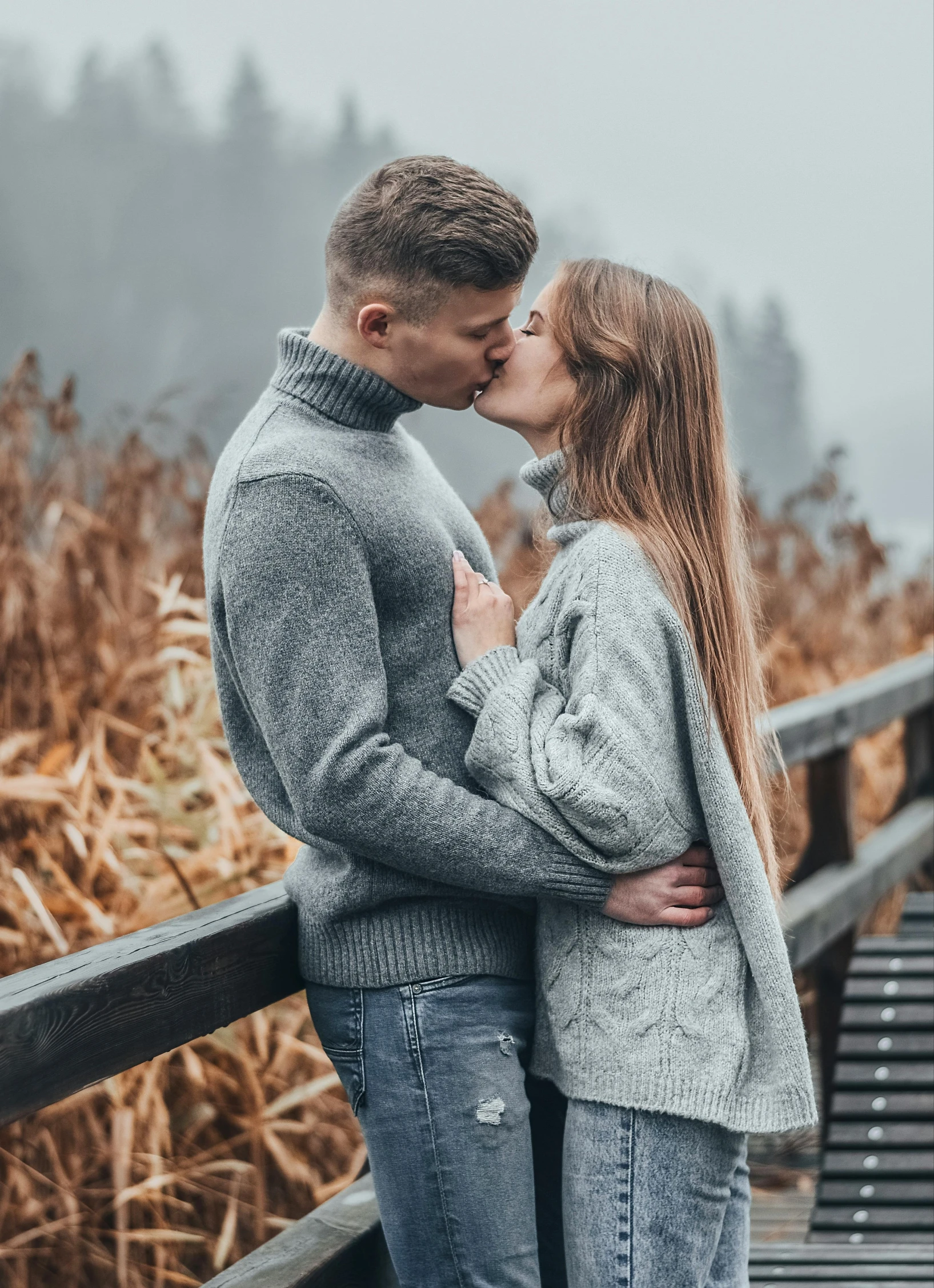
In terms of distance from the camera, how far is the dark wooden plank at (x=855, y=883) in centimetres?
326

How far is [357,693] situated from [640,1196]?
0.63 metres

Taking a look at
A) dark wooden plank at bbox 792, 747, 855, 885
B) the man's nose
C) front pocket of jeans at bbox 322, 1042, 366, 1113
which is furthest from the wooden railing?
dark wooden plank at bbox 792, 747, 855, 885

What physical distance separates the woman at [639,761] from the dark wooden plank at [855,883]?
134cm

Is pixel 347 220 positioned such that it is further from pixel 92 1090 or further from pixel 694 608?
pixel 92 1090

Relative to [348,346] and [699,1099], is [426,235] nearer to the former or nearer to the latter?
[348,346]

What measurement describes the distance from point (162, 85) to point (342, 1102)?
1213 cm

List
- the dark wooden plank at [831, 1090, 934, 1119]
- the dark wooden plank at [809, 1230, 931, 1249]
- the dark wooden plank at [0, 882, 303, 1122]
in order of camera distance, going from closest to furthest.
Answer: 1. the dark wooden plank at [0, 882, 303, 1122]
2. the dark wooden plank at [809, 1230, 931, 1249]
3. the dark wooden plank at [831, 1090, 934, 1119]

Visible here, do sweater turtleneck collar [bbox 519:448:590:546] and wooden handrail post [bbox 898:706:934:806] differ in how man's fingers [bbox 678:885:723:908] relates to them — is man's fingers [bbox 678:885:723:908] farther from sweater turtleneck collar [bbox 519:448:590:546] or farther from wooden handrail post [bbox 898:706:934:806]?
wooden handrail post [bbox 898:706:934:806]

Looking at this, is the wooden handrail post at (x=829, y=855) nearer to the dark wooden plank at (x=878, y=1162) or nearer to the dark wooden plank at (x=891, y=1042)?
the dark wooden plank at (x=891, y=1042)

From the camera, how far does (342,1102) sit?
2.53 m

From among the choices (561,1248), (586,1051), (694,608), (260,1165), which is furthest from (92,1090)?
(694,608)

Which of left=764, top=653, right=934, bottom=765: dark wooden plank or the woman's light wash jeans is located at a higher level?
the woman's light wash jeans

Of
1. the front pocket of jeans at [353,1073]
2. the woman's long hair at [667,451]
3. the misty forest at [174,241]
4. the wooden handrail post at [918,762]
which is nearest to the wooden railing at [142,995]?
the front pocket of jeans at [353,1073]

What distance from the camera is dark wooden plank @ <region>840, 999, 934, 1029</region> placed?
3148 millimetres
